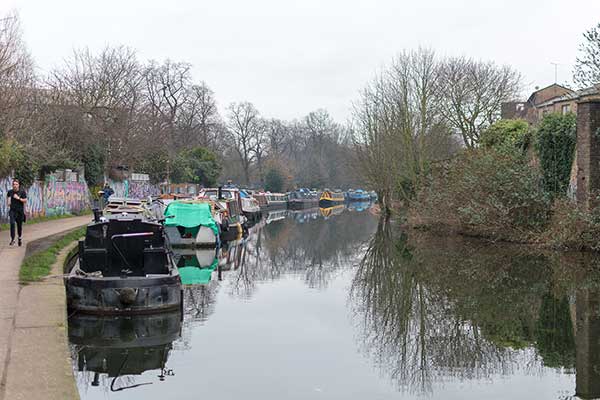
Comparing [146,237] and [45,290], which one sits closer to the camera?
[45,290]

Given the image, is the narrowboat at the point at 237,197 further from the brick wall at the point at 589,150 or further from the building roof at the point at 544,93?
the building roof at the point at 544,93

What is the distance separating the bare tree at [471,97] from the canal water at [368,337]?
65.3ft

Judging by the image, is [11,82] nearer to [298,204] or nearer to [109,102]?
[109,102]

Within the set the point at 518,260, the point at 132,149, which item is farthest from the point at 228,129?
the point at 518,260

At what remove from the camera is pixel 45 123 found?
2856cm

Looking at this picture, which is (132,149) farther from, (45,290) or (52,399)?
(52,399)

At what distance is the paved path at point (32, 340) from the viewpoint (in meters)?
5.97

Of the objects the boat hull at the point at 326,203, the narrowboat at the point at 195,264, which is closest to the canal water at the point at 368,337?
the narrowboat at the point at 195,264

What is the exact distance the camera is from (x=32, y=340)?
298 inches

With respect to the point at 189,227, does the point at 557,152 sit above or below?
above

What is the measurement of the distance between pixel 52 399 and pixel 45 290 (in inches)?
212

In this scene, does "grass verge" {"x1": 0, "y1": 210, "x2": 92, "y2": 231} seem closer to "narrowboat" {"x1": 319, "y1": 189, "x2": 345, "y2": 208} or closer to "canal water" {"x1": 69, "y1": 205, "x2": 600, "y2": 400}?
"canal water" {"x1": 69, "y1": 205, "x2": 600, "y2": 400}

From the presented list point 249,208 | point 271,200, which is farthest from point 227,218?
point 271,200

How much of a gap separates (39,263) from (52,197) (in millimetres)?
16591
